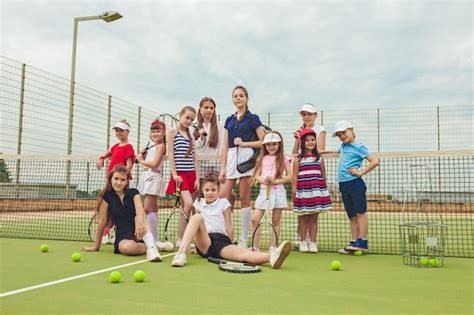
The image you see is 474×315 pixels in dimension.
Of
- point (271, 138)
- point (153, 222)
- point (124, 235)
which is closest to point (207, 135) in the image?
point (271, 138)

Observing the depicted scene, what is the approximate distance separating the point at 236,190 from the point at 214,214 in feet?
5.82

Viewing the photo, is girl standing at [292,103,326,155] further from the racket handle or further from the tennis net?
the racket handle

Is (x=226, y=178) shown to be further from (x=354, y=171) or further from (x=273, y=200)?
(x=354, y=171)

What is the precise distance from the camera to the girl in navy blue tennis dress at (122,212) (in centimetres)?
466

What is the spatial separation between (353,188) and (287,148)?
5542mm

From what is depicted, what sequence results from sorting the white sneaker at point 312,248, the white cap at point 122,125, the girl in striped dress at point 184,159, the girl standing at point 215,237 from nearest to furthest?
the girl standing at point 215,237
the girl in striped dress at point 184,159
the white sneaker at point 312,248
the white cap at point 122,125

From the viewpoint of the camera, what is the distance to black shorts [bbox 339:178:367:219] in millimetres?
5125

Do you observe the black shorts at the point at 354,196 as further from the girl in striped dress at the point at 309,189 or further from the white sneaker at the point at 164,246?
the white sneaker at the point at 164,246

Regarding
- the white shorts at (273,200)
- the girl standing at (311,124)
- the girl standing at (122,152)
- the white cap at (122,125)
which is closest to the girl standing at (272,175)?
the white shorts at (273,200)

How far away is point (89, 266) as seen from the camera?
155 inches

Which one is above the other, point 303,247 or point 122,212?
point 122,212

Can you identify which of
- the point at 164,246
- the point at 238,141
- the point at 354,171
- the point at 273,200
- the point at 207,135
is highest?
the point at 207,135

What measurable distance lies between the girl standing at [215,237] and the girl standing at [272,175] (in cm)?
51

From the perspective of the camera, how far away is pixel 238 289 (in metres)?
3.04
